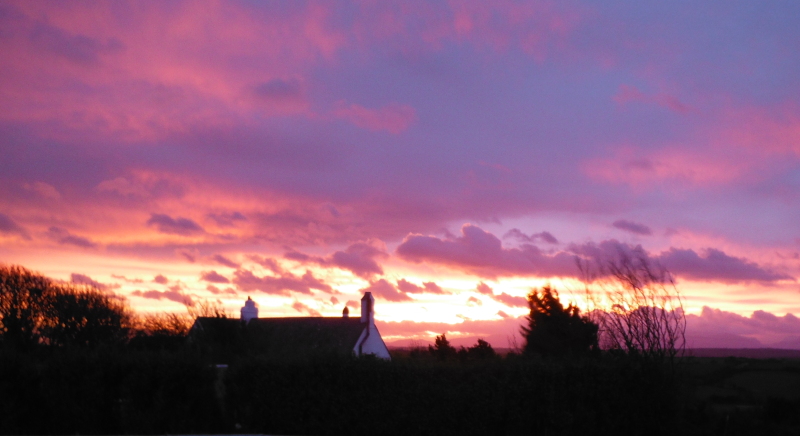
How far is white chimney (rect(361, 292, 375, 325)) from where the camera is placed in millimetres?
44156

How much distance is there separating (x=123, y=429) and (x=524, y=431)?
429 inches

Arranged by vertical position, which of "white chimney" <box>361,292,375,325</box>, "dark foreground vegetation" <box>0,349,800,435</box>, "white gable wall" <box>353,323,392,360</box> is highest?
"white chimney" <box>361,292,375,325</box>

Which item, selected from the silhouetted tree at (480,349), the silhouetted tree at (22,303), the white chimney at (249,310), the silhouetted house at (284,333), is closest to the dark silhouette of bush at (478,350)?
the silhouetted tree at (480,349)

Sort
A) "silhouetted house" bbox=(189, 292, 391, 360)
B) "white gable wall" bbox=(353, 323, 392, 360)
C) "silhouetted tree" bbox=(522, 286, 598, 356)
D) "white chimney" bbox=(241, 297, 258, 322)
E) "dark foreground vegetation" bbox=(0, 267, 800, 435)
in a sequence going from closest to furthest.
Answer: "dark foreground vegetation" bbox=(0, 267, 800, 435) < "silhouetted house" bbox=(189, 292, 391, 360) < "silhouetted tree" bbox=(522, 286, 598, 356) < "white gable wall" bbox=(353, 323, 392, 360) < "white chimney" bbox=(241, 297, 258, 322)

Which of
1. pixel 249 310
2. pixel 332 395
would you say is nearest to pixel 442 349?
pixel 249 310

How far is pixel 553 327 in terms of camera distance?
3822cm

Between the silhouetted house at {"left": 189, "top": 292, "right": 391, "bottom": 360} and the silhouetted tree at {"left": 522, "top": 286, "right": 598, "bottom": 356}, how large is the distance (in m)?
9.63

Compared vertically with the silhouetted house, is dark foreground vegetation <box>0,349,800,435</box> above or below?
below

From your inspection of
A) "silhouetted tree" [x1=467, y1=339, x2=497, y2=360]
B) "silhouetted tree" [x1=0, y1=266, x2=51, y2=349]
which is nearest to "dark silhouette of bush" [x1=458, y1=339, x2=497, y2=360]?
"silhouetted tree" [x1=467, y1=339, x2=497, y2=360]

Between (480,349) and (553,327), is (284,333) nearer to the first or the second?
(480,349)

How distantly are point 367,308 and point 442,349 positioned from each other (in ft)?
25.4

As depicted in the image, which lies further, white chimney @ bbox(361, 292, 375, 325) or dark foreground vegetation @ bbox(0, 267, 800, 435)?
white chimney @ bbox(361, 292, 375, 325)

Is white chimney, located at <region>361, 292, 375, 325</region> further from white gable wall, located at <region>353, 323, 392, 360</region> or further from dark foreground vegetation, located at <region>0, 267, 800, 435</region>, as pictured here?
dark foreground vegetation, located at <region>0, 267, 800, 435</region>

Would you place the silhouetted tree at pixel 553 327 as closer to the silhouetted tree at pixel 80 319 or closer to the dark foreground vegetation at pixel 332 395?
the dark foreground vegetation at pixel 332 395
